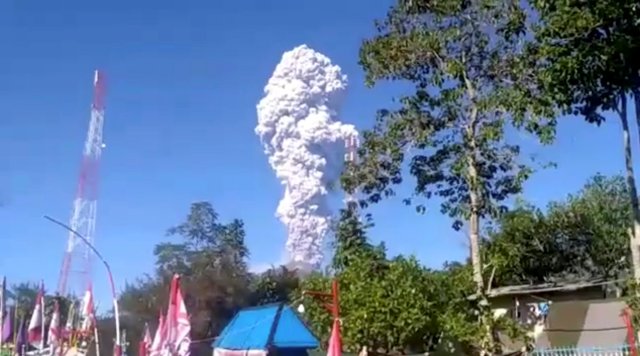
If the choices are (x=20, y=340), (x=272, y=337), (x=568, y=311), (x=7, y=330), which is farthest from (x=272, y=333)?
(x=20, y=340)

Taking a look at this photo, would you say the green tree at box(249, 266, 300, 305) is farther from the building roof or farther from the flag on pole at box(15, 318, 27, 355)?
the building roof

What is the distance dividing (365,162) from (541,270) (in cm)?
1551

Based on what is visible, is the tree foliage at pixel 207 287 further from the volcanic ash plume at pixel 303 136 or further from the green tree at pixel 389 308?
the volcanic ash plume at pixel 303 136

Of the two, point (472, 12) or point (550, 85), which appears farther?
point (472, 12)

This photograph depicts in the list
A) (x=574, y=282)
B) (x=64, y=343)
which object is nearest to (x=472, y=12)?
(x=574, y=282)

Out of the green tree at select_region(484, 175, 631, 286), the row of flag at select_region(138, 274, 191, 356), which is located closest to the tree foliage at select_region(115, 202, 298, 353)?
the green tree at select_region(484, 175, 631, 286)

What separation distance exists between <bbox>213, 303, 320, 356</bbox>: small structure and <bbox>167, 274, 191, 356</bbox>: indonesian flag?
438 centimetres

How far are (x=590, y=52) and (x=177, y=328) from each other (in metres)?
10.5

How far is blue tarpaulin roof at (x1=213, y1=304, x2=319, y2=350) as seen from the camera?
20453mm

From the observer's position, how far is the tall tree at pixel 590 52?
17.6 m

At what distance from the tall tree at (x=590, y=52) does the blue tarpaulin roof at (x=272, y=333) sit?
27.8ft

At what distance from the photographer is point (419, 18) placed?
27.0 metres

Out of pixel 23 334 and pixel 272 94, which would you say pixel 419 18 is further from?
pixel 272 94

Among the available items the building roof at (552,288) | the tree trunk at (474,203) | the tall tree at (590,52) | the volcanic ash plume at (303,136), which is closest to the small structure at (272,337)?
the tree trunk at (474,203)
